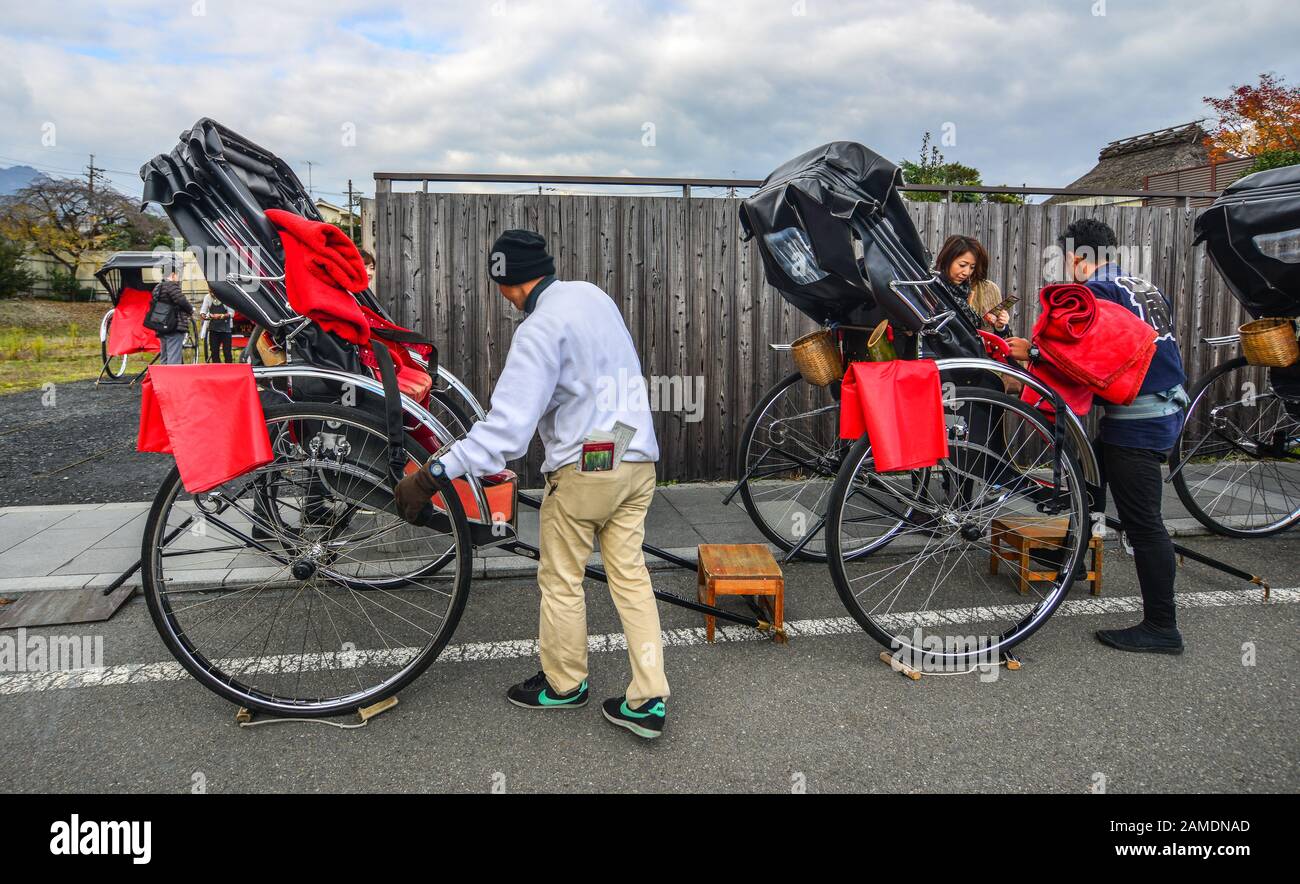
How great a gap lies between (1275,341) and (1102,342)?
1.93 m

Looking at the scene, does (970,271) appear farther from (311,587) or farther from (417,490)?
(311,587)

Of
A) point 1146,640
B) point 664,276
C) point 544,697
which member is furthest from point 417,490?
point 664,276

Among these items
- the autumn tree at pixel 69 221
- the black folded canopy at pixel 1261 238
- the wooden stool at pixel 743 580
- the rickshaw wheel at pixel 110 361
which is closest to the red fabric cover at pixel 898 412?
the wooden stool at pixel 743 580

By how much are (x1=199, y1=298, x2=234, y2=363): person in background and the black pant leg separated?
12749 mm

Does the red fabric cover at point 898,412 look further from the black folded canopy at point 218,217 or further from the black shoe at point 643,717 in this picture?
the black folded canopy at point 218,217

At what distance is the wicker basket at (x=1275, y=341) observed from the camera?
4477 millimetres

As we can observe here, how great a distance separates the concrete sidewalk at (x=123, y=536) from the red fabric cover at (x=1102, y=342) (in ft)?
7.73

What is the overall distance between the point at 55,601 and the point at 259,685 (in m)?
1.64

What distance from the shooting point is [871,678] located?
3.34 meters

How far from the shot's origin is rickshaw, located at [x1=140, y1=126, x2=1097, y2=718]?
3031 mm

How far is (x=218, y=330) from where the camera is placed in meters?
13.7

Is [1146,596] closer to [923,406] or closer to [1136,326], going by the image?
[1136,326]

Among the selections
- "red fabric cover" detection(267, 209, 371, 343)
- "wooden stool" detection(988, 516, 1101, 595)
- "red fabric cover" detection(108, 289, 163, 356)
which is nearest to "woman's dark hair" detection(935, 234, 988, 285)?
"wooden stool" detection(988, 516, 1101, 595)

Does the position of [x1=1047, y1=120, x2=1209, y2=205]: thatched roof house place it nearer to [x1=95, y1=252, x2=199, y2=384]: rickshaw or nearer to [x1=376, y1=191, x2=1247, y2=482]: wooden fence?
[x1=376, y1=191, x2=1247, y2=482]: wooden fence
